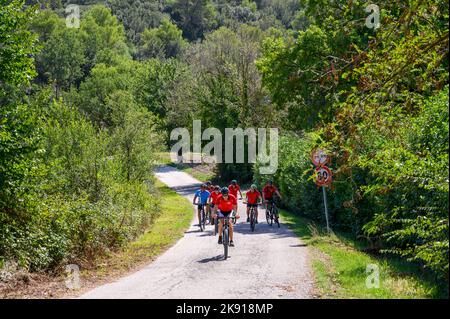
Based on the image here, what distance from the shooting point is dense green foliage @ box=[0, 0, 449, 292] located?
9.23 meters

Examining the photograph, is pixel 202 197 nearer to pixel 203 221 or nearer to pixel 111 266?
pixel 203 221

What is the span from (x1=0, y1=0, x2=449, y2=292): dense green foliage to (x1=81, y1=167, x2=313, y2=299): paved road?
6.52 ft

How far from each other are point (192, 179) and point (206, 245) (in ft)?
106

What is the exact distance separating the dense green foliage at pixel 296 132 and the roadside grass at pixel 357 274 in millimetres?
470

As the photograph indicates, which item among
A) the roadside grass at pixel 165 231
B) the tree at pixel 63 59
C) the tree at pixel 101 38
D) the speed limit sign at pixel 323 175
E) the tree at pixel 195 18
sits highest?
the tree at pixel 195 18

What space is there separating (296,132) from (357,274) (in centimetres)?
2397

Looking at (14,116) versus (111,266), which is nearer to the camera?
(14,116)

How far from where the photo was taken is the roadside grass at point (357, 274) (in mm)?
9516

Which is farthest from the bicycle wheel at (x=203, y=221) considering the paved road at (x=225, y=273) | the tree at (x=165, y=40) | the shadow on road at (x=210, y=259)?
the tree at (x=165, y=40)

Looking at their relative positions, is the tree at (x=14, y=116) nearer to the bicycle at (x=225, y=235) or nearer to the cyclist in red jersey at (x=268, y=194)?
the bicycle at (x=225, y=235)

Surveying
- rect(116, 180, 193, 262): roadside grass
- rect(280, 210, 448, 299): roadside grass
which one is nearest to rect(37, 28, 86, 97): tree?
rect(116, 180, 193, 262): roadside grass

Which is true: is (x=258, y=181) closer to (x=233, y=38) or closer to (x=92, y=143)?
(x=92, y=143)

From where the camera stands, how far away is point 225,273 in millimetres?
12055

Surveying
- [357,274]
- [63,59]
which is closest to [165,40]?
[63,59]
